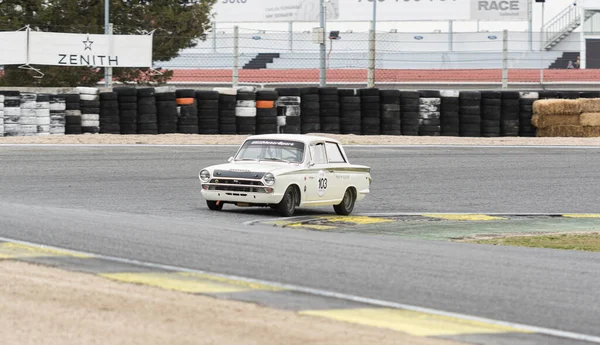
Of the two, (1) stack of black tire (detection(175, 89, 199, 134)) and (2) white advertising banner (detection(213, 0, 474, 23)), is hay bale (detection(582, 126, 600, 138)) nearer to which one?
(1) stack of black tire (detection(175, 89, 199, 134))

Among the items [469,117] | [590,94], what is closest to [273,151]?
[469,117]

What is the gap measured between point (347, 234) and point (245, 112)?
1260 cm

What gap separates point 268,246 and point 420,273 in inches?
63.6

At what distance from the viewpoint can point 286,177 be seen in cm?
1369

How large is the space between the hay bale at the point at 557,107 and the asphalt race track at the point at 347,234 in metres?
3.84

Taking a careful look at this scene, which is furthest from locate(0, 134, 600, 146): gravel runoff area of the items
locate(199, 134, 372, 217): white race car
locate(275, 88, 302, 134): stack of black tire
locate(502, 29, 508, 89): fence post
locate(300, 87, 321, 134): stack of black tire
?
locate(199, 134, 372, 217): white race car

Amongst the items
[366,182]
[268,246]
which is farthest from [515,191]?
[268,246]

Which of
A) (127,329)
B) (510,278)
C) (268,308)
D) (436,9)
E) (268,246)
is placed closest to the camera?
(127,329)

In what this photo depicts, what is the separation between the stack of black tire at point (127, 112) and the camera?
2294cm

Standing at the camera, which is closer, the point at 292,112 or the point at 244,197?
the point at 244,197

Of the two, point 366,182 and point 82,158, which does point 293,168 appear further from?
point 82,158

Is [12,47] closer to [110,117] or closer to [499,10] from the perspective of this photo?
[110,117]

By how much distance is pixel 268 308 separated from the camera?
22.3 feet

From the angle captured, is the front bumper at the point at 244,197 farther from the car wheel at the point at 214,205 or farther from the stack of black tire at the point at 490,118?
the stack of black tire at the point at 490,118
